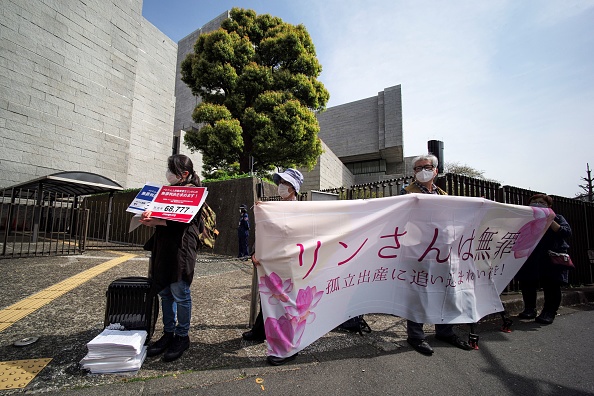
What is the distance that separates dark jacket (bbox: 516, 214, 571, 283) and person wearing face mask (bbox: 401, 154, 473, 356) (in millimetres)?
1921

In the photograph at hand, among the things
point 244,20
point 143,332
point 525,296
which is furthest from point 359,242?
point 244,20

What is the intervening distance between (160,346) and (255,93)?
11.6 meters

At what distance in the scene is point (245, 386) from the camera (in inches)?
87.4

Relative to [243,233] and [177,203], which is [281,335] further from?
[243,233]

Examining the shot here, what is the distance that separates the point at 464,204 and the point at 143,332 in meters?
3.60

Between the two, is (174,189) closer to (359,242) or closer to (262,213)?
(262,213)

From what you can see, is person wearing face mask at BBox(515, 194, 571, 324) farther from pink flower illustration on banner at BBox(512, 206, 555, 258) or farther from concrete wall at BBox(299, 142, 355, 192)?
concrete wall at BBox(299, 142, 355, 192)

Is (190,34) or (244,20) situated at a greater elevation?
(190,34)

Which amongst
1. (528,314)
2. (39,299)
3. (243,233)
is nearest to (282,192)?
(39,299)

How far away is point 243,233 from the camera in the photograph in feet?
29.4

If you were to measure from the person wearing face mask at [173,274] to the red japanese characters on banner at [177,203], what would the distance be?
0.11 m

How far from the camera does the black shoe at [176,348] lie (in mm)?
2543

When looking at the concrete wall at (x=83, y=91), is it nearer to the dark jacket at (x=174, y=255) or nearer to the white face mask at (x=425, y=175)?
the dark jacket at (x=174, y=255)

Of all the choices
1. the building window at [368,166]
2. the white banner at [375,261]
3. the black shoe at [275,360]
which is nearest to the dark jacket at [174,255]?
the white banner at [375,261]
